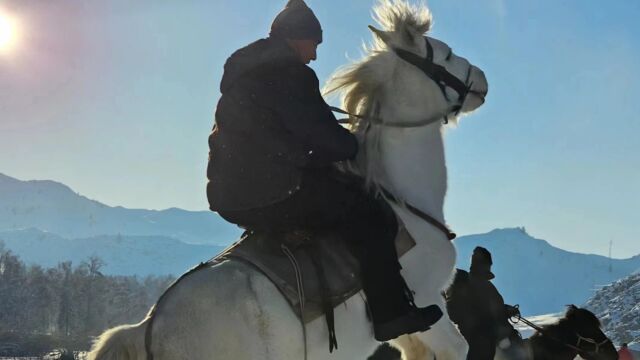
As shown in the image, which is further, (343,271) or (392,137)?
(392,137)

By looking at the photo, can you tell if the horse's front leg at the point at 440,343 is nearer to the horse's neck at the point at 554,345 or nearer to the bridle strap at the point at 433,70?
the bridle strap at the point at 433,70

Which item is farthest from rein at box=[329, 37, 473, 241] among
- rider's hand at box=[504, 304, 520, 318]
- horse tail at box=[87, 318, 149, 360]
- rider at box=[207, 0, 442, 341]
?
rider's hand at box=[504, 304, 520, 318]

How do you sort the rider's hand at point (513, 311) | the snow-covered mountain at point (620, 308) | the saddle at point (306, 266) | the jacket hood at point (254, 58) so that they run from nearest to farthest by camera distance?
the saddle at point (306, 266) → the jacket hood at point (254, 58) → the rider's hand at point (513, 311) → the snow-covered mountain at point (620, 308)

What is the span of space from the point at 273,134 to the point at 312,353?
1.36 meters

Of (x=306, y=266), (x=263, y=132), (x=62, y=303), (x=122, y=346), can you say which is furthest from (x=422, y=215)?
(x=62, y=303)

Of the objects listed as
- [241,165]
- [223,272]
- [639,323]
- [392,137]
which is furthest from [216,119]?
[639,323]

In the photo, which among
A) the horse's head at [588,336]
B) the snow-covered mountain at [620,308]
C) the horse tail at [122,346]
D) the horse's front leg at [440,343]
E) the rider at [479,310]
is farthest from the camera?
the snow-covered mountain at [620,308]

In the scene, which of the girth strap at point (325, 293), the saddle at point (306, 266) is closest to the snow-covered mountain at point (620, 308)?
the saddle at point (306, 266)

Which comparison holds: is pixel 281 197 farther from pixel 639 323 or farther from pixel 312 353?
pixel 639 323

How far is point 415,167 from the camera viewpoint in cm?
540

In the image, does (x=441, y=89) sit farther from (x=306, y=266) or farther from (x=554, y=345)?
(x=554, y=345)

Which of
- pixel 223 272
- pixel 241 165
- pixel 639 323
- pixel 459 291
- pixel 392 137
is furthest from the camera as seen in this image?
pixel 639 323

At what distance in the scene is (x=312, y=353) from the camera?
4.20 m

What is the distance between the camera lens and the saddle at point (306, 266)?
13.9 feet
